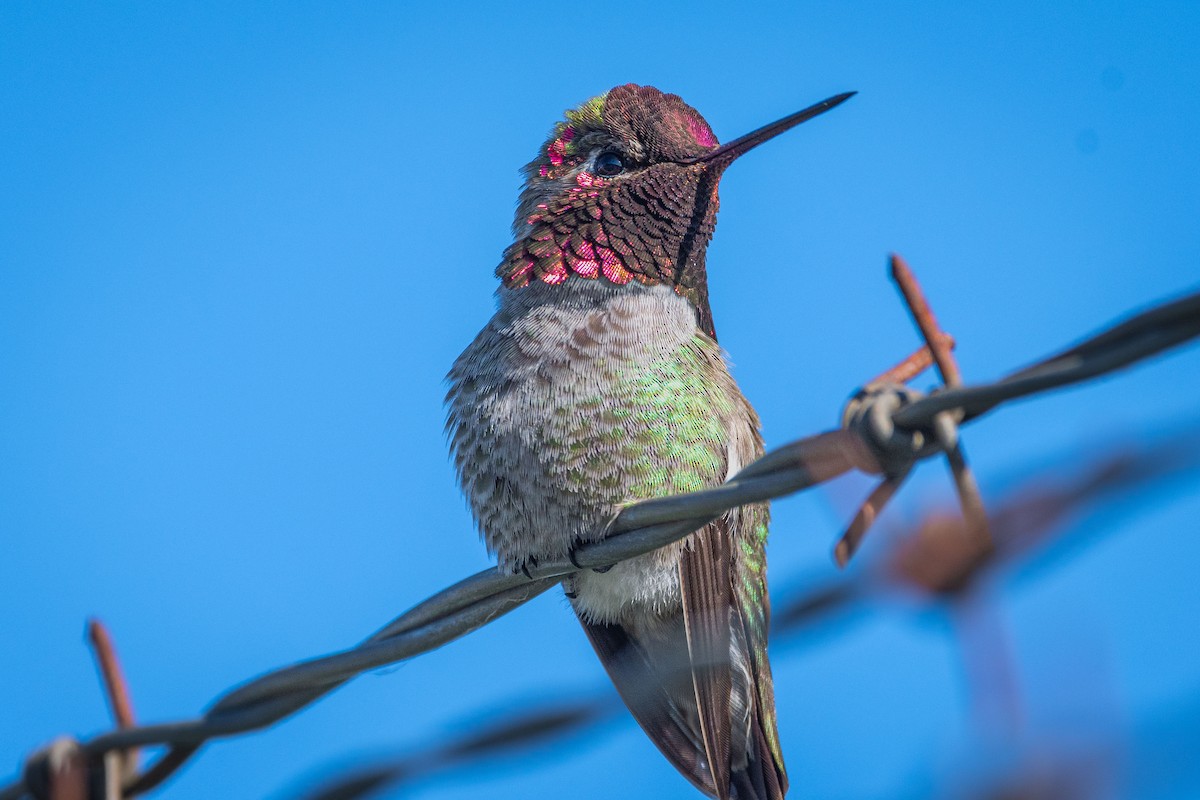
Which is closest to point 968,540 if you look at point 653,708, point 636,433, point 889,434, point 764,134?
point 889,434

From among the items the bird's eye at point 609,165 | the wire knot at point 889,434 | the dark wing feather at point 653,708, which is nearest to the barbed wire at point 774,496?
the wire knot at point 889,434

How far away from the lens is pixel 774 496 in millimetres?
2615

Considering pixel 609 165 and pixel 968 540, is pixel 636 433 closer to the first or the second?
pixel 609 165

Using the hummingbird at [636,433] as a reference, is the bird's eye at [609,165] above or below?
above

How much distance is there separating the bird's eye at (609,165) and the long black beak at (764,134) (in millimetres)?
327

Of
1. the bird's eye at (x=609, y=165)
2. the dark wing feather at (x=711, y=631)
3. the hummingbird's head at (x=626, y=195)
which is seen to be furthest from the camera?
the bird's eye at (x=609, y=165)

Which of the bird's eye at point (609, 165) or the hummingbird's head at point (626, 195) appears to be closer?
the hummingbird's head at point (626, 195)

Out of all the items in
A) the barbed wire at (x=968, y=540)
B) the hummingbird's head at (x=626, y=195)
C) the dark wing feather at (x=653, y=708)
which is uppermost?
the hummingbird's head at (x=626, y=195)

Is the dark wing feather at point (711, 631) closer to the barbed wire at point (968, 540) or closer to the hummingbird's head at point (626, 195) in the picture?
the hummingbird's head at point (626, 195)

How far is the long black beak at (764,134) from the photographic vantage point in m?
5.95

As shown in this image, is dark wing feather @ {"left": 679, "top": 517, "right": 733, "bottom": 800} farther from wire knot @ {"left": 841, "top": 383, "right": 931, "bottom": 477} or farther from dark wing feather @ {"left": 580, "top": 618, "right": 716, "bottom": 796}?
wire knot @ {"left": 841, "top": 383, "right": 931, "bottom": 477}

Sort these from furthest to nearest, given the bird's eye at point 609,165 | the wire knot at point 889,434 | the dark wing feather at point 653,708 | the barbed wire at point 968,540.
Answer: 1. the bird's eye at point 609,165
2. the dark wing feather at point 653,708
3. the wire knot at point 889,434
4. the barbed wire at point 968,540

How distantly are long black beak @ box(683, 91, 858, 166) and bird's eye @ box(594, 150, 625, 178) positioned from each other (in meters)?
0.33

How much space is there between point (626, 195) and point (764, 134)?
748 mm
